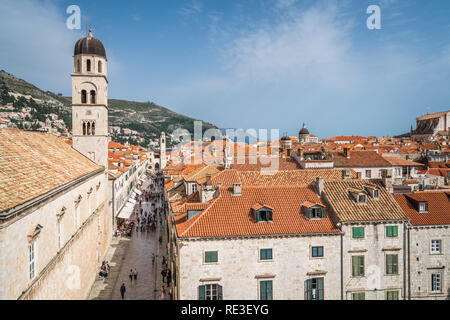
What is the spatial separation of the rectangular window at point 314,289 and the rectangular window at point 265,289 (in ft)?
6.86

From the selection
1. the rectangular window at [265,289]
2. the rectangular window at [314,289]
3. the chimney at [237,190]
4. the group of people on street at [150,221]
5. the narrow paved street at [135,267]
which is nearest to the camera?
the rectangular window at [265,289]

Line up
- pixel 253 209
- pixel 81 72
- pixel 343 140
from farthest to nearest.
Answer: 1. pixel 343 140
2. pixel 81 72
3. pixel 253 209

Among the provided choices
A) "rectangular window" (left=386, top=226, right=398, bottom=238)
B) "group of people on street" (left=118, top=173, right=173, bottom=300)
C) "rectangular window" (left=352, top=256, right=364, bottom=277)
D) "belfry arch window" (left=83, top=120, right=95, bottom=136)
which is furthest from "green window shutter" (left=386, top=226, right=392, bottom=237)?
"belfry arch window" (left=83, top=120, right=95, bottom=136)

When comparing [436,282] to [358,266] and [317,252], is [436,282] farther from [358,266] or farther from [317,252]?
[317,252]

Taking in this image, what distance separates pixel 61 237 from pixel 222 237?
8.36 meters

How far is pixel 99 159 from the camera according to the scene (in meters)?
32.3

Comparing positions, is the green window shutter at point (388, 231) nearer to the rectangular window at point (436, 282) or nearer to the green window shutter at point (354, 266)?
the green window shutter at point (354, 266)

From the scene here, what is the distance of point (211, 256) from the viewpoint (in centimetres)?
1808

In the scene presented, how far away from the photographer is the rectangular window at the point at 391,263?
1980 cm

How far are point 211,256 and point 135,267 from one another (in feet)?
44.4

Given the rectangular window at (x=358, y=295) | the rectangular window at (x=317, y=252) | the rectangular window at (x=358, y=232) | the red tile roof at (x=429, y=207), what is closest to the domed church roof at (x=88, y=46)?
the rectangular window at (x=317, y=252)
